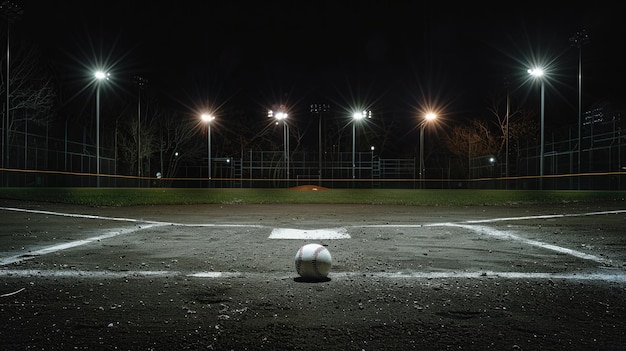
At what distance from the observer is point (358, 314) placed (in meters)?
4.07

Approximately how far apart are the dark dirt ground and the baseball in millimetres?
126

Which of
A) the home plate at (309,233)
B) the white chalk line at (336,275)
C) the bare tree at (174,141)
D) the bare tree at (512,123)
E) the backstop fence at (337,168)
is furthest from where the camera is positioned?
the bare tree at (174,141)

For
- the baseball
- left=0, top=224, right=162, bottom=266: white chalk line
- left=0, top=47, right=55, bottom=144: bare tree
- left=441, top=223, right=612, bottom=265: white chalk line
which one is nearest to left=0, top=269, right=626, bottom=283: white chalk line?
the baseball

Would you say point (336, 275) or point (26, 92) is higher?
point (26, 92)

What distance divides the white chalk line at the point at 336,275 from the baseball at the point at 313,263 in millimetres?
189

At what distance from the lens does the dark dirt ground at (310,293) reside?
3484 mm

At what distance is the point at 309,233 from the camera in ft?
31.9

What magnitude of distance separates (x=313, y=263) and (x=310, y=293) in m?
0.58

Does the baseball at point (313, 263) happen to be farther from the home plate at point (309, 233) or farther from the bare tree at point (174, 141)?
the bare tree at point (174, 141)

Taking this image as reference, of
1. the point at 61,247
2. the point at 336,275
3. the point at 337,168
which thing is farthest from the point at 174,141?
the point at 336,275

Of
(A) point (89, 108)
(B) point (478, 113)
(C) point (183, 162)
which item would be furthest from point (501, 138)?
(A) point (89, 108)

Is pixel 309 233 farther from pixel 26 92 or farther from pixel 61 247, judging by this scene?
pixel 26 92

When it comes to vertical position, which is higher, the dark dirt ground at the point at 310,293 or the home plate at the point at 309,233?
the home plate at the point at 309,233

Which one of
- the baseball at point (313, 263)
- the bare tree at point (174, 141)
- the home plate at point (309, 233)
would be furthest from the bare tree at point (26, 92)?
the baseball at point (313, 263)
